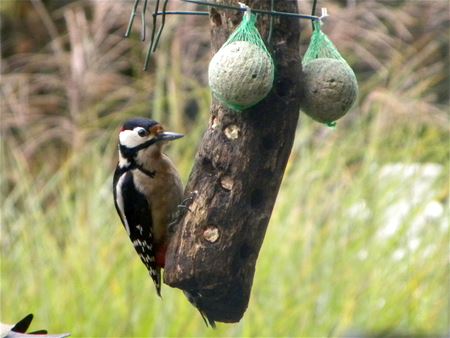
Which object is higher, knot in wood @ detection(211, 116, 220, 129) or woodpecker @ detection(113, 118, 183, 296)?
knot in wood @ detection(211, 116, 220, 129)

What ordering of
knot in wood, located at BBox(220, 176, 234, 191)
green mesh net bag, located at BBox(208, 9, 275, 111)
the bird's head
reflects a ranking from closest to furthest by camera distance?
green mesh net bag, located at BBox(208, 9, 275, 111) < knot in wood, located at BBox(220, 176, 234, 191) < the bird's head

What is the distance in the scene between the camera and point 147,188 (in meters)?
3.02

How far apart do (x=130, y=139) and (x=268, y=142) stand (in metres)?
0.51

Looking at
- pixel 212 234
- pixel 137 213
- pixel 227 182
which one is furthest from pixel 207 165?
pixel 137 213

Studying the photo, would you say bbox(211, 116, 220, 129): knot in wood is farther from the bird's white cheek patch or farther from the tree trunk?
the bird's white cheek patch

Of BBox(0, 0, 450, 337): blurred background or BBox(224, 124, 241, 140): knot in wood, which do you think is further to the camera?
BBox(0, 0, 450, 337): blurred background

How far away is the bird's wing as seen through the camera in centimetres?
301

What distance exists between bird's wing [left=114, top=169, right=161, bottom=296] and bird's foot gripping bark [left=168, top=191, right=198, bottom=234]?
0.11 metres

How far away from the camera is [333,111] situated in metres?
2.58

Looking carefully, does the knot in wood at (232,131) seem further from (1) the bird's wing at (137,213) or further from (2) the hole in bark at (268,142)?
(1) the bird's wing at (137,213)

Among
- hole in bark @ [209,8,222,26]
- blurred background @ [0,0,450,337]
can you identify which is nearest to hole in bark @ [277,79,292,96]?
hole in bark @ [209,8,222,26]

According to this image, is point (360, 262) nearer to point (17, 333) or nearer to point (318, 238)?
point (318, 238)

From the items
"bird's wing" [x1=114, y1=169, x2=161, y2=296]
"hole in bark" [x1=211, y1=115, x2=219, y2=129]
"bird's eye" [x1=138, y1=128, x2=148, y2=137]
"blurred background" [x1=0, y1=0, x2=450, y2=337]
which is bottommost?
"blurred background" [x1=0, y1=0, x2=450, y2=337]

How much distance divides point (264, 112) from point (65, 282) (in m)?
2.37
